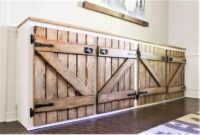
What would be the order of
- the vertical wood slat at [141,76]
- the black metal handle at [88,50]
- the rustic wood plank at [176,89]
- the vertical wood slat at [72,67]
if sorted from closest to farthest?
the vertical wood slat at [72,67], the black metal handle at [88,50], the vertical wood slat at [141,76], the rustic wood plank at [176,89]

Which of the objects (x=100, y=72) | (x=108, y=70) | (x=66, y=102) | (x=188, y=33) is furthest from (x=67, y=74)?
(x=188, y=33)

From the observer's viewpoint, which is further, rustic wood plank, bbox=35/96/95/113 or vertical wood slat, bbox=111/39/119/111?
vertical wood slat, bbox=111/39/119/111

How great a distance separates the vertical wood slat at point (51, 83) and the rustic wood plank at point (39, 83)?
0.04 meters

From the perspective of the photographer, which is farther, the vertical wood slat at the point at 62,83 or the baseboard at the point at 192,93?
the baseboard at the point at 192,93

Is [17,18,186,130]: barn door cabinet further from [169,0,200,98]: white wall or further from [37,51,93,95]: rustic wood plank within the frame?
[169,0,200,98]: white wall

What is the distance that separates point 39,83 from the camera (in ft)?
6.23

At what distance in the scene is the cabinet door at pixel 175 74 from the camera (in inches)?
141

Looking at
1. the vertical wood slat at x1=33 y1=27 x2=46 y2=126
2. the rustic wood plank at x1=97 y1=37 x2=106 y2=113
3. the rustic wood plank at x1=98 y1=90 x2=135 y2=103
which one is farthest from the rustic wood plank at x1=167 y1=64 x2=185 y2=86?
the vertical wood slat at x1=33 y1=27 x2=46 y2=126

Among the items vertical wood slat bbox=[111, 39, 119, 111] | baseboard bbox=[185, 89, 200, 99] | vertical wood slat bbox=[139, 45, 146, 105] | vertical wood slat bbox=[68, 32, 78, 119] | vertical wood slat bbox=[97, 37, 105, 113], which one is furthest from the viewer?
baseboard bbox=[185, 89, 200, 99]

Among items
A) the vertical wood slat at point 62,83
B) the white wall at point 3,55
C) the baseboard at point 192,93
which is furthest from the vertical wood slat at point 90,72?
the baseboard at point 192,93

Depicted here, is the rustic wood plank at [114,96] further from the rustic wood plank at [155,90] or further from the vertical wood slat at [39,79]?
the vertical wood slat at [39,79]

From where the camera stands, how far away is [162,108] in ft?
9.48

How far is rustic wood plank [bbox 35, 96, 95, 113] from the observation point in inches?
75.4

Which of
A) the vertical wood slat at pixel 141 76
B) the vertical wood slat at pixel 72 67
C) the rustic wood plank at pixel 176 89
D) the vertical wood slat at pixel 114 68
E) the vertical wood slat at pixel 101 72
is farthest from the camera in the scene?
the rustic wood plank at pixel 176 89
